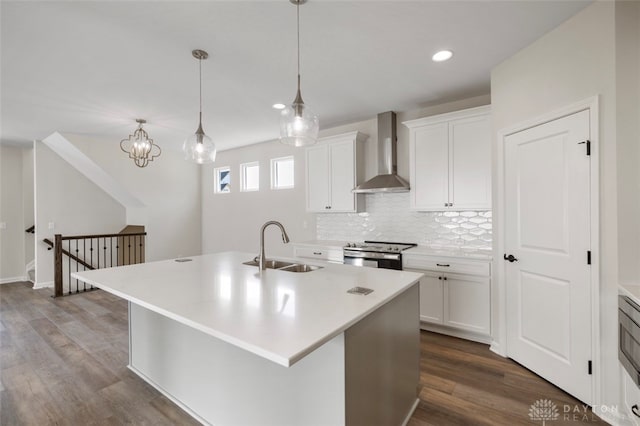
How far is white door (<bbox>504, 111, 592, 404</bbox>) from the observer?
2107 mm

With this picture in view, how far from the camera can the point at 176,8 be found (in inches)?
77.9

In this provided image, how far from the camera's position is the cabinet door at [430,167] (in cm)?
346

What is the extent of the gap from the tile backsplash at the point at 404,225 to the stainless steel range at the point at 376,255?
0.24 meters

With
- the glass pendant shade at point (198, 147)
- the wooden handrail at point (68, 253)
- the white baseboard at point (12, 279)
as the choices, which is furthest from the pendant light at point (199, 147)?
the white baseboard at point (12, 279)

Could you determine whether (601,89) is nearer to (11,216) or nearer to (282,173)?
(282,173)

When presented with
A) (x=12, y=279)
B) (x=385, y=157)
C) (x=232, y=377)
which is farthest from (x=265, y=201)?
(x=12, y=279)

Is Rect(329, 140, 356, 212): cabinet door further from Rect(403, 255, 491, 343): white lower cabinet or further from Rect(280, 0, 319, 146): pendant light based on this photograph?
Rect(280, 0, 319, 146): pendant light

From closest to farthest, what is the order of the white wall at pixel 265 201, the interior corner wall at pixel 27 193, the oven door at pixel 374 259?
1. the oven door at pixel 374 259
2. the white wall at pixel 265 201
3. the interior corner wall at pixel 27 193

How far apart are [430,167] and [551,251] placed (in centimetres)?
158

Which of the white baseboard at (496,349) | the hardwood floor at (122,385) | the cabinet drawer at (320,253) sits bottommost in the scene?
the hardwood floor at (122,385)

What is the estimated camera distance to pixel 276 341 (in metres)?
1.03

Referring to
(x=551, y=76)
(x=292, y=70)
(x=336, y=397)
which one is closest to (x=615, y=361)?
(x=336, y=397)

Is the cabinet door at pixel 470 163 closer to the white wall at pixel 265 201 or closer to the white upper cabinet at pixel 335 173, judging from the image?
the white wall at pixel 265 201

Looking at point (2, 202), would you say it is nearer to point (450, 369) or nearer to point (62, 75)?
point (62, 75)
